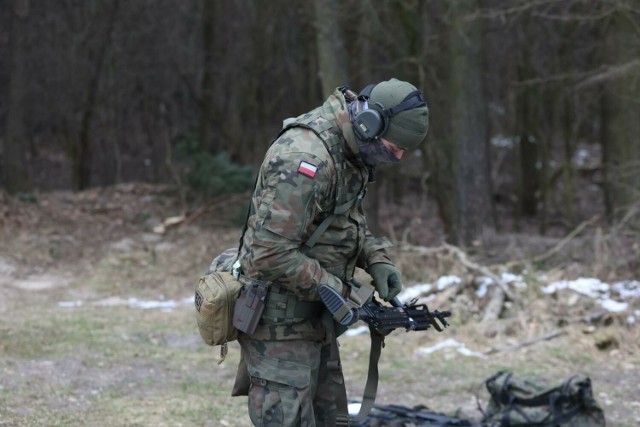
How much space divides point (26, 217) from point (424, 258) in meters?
6.78

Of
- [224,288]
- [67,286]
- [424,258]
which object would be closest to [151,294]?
[67,286]

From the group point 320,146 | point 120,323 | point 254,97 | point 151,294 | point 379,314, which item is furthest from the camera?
point 254,97

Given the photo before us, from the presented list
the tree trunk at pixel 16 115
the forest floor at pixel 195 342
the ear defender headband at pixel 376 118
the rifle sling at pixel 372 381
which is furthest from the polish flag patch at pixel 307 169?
the tree trunk at pixel 16 115

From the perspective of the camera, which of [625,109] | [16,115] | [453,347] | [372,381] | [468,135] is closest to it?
[372,381]

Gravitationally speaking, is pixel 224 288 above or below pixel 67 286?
above

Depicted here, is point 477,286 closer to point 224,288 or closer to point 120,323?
point 120,323

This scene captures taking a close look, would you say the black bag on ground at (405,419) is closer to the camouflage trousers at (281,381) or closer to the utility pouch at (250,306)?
the camouflage trousers at (281,381)

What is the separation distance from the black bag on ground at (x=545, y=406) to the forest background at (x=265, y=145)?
2.13ft

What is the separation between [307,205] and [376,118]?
1.54 ft

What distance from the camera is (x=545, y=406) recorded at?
227 inches

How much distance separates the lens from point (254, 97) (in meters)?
19.6

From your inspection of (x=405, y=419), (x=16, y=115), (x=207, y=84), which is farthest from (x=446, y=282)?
(x=207, y=84)

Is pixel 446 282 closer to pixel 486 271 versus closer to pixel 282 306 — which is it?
pixel 486 271

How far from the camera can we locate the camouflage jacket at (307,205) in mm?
3527
